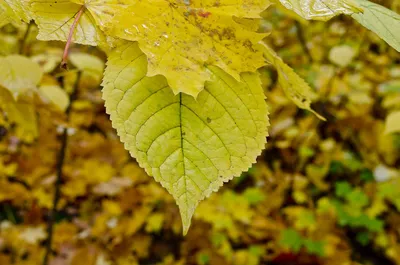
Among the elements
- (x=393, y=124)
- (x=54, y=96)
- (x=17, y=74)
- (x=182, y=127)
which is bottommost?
(x=393, y=124)

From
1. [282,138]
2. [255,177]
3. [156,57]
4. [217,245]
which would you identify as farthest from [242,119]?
[282,138]

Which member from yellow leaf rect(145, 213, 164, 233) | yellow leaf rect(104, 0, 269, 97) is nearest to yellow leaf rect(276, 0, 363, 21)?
yellow leaf rect(104, 0, 269, 97)

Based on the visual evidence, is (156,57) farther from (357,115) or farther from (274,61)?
(357,115)

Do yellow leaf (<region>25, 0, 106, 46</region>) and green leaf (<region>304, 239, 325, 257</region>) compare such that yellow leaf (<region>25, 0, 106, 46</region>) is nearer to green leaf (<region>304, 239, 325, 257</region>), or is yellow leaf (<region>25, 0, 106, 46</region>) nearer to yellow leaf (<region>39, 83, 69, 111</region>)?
yellow leaf (<region>39, 83, 69, 111</region>)

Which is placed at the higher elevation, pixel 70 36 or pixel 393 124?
pixel 70 36

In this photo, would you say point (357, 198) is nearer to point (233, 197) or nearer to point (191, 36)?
point (233, 197)

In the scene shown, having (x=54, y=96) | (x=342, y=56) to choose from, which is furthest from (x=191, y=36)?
(x=342, y=56)

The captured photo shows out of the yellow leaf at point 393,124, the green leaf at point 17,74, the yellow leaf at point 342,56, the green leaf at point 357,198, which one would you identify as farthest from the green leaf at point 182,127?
the green leaf at point 357,198
